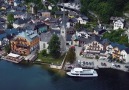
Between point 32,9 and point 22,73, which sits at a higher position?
point 32,9

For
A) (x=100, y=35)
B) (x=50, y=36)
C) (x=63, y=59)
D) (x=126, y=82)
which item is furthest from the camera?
(x=100, y=35)

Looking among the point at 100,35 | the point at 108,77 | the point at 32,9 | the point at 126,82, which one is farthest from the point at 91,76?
the point at 32,9

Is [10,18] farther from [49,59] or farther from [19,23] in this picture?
[49,59]

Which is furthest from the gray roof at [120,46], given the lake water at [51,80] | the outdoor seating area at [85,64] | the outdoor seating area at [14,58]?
the outdoor seating area at [14,58]

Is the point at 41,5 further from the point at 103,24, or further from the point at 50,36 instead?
the point at 50,36

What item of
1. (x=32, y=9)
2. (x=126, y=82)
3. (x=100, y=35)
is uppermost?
(x=32, y=9)

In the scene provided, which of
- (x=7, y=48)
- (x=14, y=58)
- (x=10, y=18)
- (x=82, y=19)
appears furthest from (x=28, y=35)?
(x=82, y=19)

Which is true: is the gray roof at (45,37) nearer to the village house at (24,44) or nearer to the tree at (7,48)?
the village house at (24,44)

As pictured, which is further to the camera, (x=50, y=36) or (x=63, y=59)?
(x=50, y=36)

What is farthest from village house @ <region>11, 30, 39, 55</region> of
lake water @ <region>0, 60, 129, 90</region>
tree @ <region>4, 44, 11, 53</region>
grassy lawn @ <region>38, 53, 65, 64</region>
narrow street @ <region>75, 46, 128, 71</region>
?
narrow street @ <region>75, 46, 128, 71</region>
